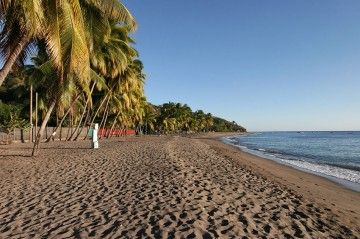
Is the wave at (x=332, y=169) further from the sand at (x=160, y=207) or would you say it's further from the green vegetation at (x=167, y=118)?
the green vegetation at (x=167, y=118)

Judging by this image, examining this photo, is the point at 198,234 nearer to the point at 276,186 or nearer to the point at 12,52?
the point at 276,186

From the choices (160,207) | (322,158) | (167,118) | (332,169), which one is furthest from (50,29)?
(167,118)

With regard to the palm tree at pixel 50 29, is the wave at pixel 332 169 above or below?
below

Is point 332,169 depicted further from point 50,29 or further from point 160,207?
point 50,29

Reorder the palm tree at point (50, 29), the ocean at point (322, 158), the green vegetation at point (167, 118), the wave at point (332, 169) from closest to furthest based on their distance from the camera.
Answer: the palm tree at point (50, 29), the wave at point (332, 169), the ocean at point (322, 158), the green vegetation at point (167, 118)

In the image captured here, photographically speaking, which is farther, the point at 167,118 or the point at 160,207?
the point at 167,118

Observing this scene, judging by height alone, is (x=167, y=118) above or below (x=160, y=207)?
above

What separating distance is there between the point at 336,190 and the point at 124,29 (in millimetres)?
22240

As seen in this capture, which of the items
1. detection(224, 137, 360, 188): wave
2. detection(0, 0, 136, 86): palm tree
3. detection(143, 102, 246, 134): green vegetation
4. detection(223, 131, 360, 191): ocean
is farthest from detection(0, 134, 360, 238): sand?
detection(143, 102, 246, 134): green vegetation

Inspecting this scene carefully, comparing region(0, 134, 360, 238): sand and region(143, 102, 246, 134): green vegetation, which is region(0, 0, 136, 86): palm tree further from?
region(143, 102, 246, 134): green vegetation

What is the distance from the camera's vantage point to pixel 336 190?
48.3 feet

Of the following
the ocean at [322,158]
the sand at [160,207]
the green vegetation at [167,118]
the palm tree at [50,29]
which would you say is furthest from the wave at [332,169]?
the green vegetation at [167,118]

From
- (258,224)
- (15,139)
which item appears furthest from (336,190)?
(15,139)

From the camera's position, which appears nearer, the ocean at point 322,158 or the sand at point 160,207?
the sand at point 160,207
